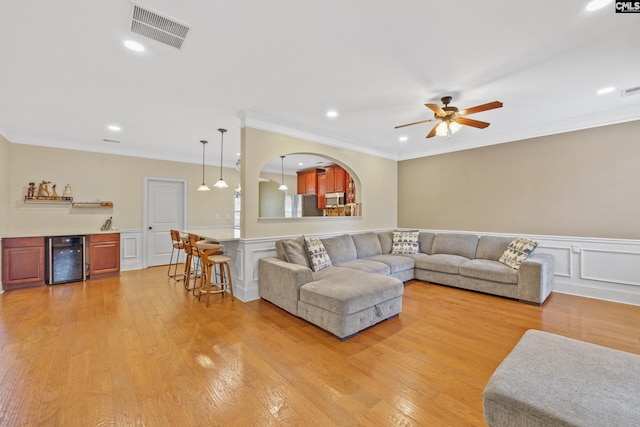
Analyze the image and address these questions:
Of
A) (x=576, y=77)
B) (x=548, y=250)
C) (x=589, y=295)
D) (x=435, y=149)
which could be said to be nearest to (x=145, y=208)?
(x=435, y=149)

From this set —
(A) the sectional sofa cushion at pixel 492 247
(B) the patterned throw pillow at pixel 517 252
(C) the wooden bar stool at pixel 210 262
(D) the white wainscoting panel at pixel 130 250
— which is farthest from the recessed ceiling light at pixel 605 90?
(D) the white wainscoting panel at pixel 130 250

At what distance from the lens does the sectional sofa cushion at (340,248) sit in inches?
174

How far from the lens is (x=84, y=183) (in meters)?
5.47

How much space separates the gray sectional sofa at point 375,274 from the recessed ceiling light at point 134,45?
260cm

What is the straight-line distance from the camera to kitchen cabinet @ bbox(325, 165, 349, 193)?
6950mm

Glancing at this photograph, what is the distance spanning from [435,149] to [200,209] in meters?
5.81

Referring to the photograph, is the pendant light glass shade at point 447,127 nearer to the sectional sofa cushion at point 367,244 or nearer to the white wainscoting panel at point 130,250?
the sectional sofa cushion at point 367,244

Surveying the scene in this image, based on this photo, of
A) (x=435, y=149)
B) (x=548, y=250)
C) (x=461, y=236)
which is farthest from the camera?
(x=435, y=149)

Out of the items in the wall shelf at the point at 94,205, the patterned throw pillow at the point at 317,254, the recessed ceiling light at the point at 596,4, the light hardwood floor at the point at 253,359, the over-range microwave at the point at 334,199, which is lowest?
the light hardwood floor at the point at 253,359

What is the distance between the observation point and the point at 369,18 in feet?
6.39

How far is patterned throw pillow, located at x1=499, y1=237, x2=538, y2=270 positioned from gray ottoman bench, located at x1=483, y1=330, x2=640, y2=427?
271 cm

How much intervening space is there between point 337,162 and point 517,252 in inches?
129

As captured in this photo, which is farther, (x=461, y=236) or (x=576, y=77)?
(x=461, y=236)

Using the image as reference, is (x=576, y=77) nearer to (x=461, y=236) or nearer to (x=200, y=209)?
(x=461, y=236)
